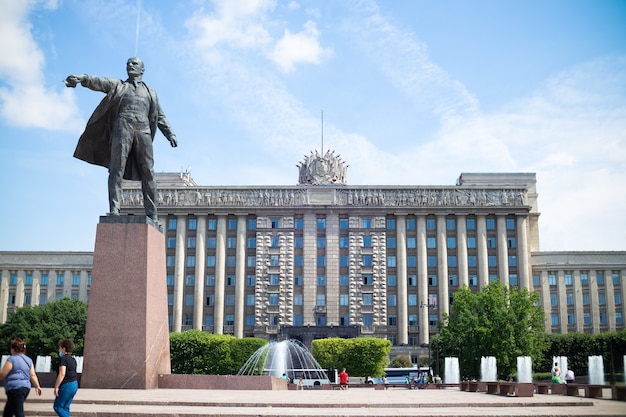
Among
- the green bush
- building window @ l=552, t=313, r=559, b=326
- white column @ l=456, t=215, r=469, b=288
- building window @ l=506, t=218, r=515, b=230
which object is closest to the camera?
the green bush

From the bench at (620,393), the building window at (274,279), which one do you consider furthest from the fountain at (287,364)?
the bench at (620,393)

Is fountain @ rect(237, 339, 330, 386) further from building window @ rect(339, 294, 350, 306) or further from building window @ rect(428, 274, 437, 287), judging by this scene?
building window @ rect(428, 274, 437, 287)

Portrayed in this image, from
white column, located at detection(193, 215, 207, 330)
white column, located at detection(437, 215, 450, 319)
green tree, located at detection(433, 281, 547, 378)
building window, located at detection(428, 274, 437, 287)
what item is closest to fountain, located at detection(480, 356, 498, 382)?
green tree, located at detection(433, 281, 547, 378)

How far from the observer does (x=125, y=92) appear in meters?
16.3

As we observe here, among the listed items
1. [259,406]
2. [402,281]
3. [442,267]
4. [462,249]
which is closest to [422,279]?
[402,281]

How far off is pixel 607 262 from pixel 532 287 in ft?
28.8

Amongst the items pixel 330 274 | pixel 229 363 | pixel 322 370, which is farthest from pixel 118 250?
pixel 330 274

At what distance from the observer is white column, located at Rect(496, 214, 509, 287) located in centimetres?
6894

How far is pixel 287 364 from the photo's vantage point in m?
55.3

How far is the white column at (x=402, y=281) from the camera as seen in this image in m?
67.4

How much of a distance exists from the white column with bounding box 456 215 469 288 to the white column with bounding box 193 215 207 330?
89.0ft

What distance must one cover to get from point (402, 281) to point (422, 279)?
2101mm

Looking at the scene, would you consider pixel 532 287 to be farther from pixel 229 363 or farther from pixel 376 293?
pixel 229 363

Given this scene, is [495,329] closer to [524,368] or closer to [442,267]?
[524,368]
